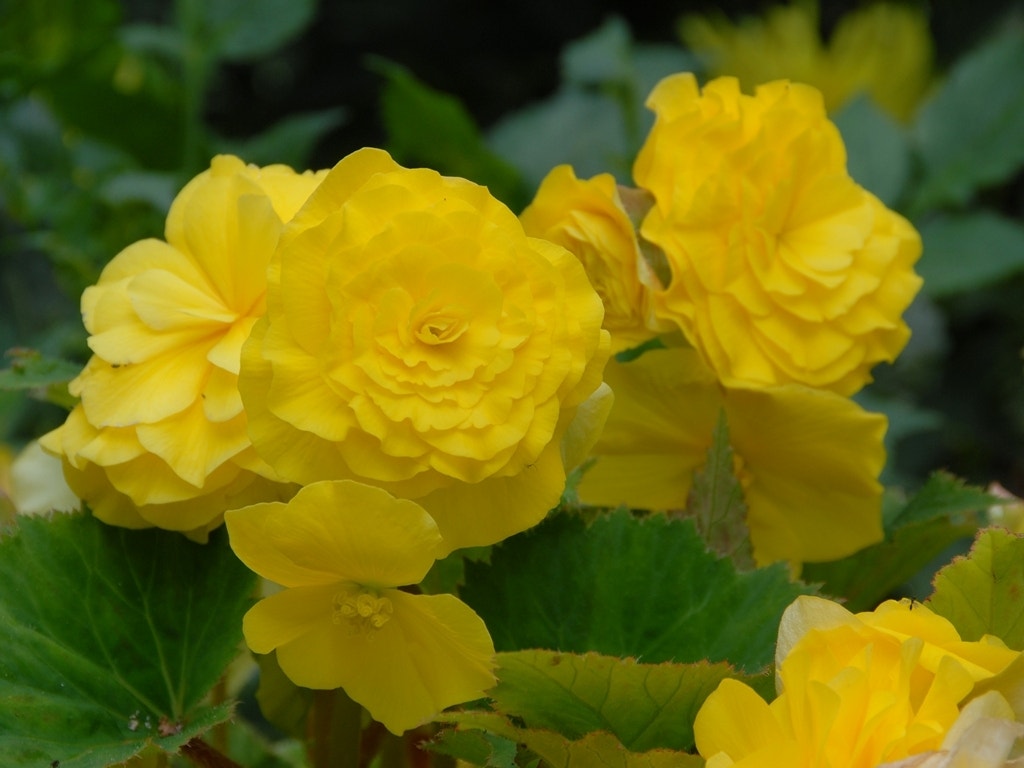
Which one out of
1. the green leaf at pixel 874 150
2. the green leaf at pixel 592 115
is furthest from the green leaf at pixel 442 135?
the green leaf at pixel 874 150

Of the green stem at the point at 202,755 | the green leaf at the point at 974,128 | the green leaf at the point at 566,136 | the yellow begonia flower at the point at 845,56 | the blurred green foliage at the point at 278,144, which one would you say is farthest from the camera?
the yellow begonia flower at the point at 845,56

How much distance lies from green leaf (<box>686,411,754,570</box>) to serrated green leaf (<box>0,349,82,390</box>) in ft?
0.72

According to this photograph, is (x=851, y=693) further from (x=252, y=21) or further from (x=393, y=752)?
(x=252, y=21)

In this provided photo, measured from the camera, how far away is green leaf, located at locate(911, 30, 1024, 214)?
1123 mm

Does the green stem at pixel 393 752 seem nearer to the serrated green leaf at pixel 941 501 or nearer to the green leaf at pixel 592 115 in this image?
the serrated green leaf at pixel 941 501

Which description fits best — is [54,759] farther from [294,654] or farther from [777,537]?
[777,537]

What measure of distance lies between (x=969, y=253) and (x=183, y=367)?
3.06 feet

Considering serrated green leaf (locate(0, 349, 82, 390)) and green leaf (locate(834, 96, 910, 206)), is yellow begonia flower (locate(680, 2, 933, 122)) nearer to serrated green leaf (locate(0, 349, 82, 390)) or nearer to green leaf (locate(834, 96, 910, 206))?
green leaf (locate(834, 96, 910, 206))

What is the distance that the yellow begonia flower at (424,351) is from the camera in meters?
0.33

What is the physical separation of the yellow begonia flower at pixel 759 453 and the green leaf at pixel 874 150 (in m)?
0.65

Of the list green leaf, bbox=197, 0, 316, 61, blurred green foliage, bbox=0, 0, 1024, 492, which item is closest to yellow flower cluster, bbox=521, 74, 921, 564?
blurred green foliage, bbox=0, 0, 1024, 492

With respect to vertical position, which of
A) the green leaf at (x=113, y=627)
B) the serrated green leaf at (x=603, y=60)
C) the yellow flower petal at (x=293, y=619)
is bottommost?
the serrated green leaf at (x=603, y=60)

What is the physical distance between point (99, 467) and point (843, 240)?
0.26 m

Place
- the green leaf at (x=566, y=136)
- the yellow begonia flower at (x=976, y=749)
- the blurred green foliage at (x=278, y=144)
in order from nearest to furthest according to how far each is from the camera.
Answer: the yellow begonia flower at (x=976, y=749)
the blurred green foliage at (x=278, y=144)
the green leaf at (x=566, y=136)
